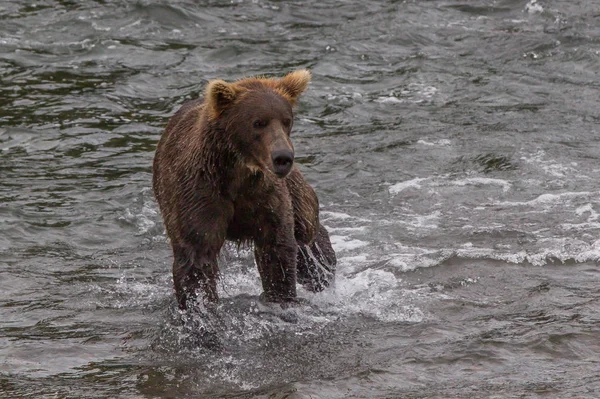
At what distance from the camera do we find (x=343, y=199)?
1048cm

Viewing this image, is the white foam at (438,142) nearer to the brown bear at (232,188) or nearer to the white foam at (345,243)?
the white foam at (345,243)

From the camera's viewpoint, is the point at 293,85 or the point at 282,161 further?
the point at 293,85

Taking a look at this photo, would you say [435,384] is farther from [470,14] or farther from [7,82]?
[470,14]

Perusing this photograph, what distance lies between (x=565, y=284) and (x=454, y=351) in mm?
1634

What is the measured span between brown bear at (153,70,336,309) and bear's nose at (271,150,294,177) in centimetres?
12

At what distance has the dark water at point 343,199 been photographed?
679 cm

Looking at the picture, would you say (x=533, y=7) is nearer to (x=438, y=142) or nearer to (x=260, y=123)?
(x=438, y=142)

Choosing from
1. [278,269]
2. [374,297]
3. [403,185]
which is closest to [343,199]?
[403,185]

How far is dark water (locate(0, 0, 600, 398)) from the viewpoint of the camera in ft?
22.3

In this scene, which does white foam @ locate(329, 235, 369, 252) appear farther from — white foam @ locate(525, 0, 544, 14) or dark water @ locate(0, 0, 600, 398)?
white foam @ locate(525, 0, 544, 14)

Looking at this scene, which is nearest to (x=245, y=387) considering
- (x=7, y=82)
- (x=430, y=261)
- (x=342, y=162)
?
(x=430, y=261)

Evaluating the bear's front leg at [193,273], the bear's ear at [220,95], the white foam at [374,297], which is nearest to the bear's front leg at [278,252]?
the bear's front leg at [193,273]

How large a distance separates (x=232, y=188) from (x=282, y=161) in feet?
2.45

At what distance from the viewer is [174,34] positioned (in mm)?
15859
